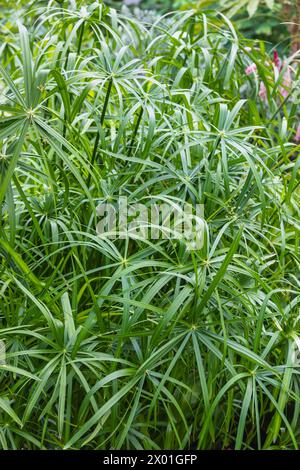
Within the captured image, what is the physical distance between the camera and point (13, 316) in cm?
153

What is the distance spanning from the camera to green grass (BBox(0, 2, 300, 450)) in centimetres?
143

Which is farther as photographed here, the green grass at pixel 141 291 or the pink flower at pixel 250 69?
the pink flower at pixel 250 69

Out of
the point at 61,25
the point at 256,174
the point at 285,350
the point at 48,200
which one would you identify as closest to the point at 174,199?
the point at 256,174

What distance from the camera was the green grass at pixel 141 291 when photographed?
1.43 metres

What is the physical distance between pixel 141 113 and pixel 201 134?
0.53 feet

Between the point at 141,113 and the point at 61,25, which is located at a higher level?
the point at 61,25

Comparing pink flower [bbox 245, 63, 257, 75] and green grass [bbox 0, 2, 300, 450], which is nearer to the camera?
green grass [bbox 0, 2, 300, 450]

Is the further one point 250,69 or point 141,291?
point 250,69

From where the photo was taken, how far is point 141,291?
5.02 ft

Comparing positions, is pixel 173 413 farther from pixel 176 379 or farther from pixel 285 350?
pixel 285 350

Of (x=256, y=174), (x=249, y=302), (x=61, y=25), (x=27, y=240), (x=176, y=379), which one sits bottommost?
(x=176, y=379)

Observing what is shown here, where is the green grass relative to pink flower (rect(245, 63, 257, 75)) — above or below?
below

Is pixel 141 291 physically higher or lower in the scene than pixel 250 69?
lower

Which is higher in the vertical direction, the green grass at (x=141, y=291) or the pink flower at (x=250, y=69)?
the pink flower at (x=250, y=69)
